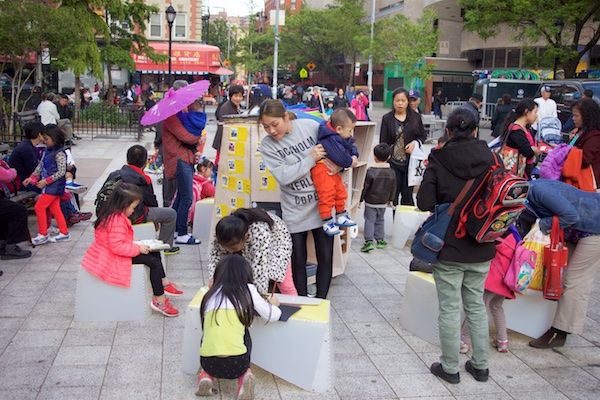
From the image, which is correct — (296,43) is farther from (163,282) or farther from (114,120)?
(163,282)

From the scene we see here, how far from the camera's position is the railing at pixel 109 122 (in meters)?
21.2

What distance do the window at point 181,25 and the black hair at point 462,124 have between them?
48329mm

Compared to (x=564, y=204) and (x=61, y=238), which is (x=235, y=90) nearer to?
(x=61, y=238)

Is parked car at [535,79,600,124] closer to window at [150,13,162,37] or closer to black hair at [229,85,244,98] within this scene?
black hair at [229,85,244,98]

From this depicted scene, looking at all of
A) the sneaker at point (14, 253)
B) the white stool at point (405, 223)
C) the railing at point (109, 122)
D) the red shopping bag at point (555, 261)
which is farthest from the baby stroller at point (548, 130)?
the railing at point (109, 122)

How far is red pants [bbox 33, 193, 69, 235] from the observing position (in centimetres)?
779

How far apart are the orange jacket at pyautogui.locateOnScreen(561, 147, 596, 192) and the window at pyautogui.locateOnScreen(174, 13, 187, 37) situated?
157 feet

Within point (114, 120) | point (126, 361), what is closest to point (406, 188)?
point (126, 361)

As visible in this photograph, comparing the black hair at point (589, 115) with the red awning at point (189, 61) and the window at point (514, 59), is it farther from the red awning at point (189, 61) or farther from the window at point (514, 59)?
the red awning at point (189, 61)

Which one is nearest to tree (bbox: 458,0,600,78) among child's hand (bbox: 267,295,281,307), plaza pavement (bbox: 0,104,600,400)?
plaza pavement (bbox: 0,104,600,400)

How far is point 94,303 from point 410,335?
2.61 m

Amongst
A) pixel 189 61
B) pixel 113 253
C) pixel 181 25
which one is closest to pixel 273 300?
pixel 113 253

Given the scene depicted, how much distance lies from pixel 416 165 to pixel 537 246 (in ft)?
10.5

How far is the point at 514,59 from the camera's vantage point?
40.2 m
